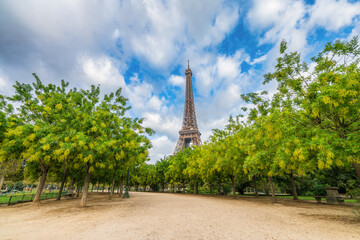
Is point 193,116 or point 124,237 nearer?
point 124,237

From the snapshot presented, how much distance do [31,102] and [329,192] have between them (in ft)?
85.2

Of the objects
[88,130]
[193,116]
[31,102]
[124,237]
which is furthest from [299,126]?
[193,116]

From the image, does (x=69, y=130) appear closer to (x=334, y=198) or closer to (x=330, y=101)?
(x=330, y=101)

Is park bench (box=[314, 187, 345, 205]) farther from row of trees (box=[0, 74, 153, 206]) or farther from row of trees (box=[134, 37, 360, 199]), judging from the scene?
row of trees (box=[0, 74, 153, 206])

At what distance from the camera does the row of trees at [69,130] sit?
1023 cm

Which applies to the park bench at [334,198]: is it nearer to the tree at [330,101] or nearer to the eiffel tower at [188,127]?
the tree at [330,101]

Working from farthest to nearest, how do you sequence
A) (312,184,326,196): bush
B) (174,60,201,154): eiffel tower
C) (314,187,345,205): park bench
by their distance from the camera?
(174,60,201,154): eiffel tower → (312,184,326,196): bush → (314,187,345,205): park bench

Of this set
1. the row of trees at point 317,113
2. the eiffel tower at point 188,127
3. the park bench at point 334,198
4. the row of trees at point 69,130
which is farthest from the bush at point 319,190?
the eiffel tower at point 188,127

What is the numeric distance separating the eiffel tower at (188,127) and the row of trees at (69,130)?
40.7 meters

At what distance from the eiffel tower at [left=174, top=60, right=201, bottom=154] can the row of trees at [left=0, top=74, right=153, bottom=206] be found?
40672 millimetres

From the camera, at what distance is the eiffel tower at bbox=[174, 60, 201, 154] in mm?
58119

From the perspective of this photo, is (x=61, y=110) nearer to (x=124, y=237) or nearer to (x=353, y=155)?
(x=124, y=237)

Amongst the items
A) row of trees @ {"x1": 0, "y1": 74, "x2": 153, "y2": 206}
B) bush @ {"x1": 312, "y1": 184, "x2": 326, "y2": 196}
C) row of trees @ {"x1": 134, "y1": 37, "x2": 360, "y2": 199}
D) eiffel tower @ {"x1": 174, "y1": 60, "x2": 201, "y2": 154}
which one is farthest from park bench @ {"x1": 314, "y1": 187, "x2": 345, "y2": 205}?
eiffel tower @ {"x1": 174, "y1": 60, "x2": 201, "y2": 154}

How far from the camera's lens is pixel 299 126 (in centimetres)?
848
